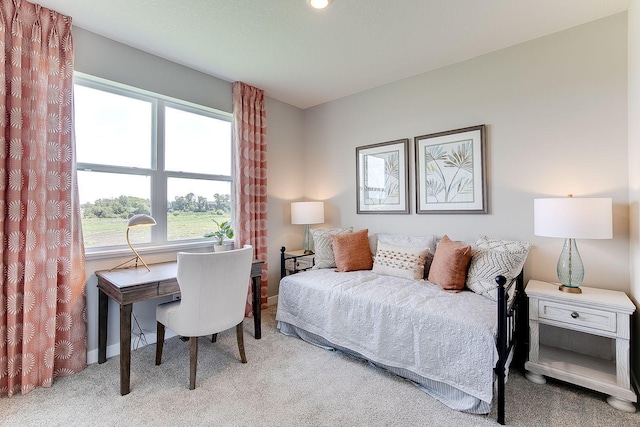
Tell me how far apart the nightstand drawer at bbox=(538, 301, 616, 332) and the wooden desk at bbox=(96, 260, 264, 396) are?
266 cm

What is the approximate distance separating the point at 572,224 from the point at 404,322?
127cm

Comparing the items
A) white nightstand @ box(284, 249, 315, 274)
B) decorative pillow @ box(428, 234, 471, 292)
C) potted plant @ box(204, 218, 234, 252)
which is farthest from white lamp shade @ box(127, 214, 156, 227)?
decorative pillow @ box(428, 234, 471, 292)

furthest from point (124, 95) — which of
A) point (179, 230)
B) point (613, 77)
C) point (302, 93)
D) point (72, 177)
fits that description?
point (613, 77)

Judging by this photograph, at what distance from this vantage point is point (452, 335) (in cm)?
185

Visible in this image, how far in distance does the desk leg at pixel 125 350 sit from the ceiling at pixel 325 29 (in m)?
2.10

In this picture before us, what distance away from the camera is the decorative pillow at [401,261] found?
272 cm

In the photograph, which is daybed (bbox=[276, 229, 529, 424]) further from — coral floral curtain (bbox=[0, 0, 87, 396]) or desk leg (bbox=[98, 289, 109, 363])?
coral floral curtain (bbox=[0, 0, 87, 396])

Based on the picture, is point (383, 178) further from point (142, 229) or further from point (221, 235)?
point (142, 229)

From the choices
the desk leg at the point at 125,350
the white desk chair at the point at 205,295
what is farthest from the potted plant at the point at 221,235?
the desk leg at the point at 125,350

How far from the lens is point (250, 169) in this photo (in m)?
3.42

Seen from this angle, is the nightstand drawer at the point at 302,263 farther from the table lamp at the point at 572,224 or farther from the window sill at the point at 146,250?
the table lamp at the point at 572,224

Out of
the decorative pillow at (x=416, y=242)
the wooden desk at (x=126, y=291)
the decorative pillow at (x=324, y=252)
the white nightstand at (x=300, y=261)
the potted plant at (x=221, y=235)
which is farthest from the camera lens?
the white nightstand at (x=300, y=261)

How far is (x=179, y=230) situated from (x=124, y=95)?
51.8 inches

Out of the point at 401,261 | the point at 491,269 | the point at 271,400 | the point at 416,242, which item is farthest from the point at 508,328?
the point at 271,400
